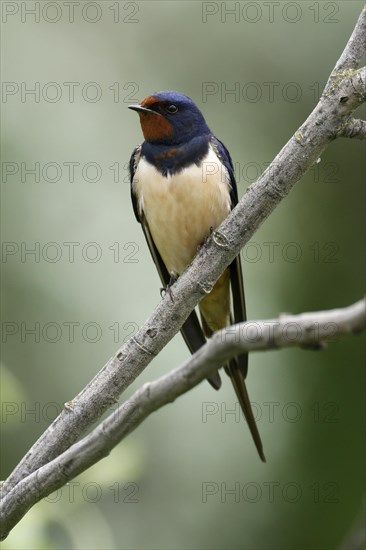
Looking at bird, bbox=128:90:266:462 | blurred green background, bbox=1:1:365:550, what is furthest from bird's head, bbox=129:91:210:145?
blurred green background, bbox=1:1:365:550

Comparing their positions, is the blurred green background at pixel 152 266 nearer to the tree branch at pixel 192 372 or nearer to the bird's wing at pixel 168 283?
the bird's wing at pixel 168 283

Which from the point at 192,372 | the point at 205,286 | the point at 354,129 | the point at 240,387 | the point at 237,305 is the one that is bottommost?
the point at 240,387

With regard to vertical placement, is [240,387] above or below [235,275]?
below

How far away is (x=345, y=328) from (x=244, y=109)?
3719 mm

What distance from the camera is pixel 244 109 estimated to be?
4832 millimetres

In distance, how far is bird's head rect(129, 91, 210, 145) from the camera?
3.30 metres

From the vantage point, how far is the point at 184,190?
3.20m

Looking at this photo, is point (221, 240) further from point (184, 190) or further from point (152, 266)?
point (152, 266)

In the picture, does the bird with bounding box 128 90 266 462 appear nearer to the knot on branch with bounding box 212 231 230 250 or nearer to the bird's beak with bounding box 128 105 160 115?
the bird's beak with bounding box 128 105 160 115

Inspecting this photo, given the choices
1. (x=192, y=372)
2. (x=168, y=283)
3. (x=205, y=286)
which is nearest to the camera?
(x=192, y=372)

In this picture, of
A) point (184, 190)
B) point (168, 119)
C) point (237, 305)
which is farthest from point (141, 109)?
point (237, 305)

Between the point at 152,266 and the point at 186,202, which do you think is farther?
the point at 152,266

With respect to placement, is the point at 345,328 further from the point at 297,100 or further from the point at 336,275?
the point at 297,100

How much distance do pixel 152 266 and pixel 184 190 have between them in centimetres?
110
